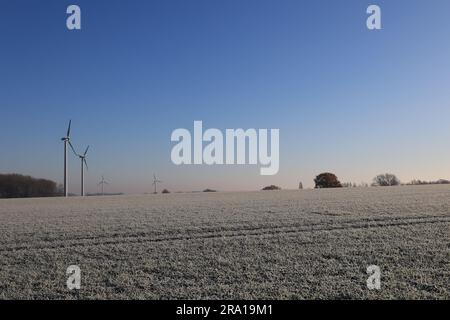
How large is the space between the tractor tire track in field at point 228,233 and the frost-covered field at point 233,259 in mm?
50

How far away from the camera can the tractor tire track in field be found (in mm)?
19987

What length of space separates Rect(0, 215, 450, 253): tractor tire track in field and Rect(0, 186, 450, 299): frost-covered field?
5 centimetres

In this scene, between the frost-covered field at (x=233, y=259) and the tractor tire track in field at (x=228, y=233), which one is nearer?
the frost-covered field at (x=233, y=259)

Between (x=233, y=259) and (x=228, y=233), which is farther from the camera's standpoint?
(x=228, y=233)

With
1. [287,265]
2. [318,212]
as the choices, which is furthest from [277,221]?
[287,265]

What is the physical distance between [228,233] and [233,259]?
6.21 meters

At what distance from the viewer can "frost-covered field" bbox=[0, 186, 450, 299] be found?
11.9 metres

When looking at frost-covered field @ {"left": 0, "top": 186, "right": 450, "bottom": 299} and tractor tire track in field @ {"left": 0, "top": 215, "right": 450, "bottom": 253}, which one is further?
tractor tire track in field @ {"left": 0, "top": 215, "right": 450, "bottom": 253}

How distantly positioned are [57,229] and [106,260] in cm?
1088

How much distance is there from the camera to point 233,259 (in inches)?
616

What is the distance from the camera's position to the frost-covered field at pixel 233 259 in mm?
11906

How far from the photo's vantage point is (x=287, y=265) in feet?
47.8
